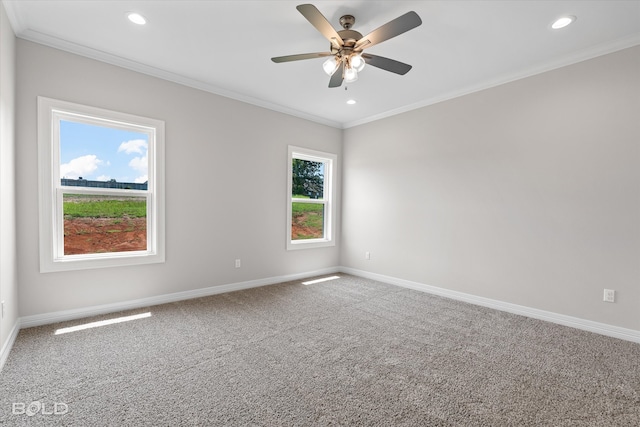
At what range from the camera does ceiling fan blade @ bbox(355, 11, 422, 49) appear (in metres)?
1.91

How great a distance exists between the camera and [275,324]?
2.99 metres

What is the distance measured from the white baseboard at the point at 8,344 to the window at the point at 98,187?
52 centimetres

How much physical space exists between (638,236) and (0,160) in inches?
206

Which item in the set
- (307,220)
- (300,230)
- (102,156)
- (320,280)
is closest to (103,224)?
(102,156)

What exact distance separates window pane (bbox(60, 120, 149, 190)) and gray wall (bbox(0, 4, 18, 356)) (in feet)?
1.47

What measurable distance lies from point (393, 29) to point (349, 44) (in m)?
0.40

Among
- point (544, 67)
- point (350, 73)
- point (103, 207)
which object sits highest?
point (544, 67)

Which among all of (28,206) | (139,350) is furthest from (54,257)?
(139,350)

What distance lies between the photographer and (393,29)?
2070 millimetres

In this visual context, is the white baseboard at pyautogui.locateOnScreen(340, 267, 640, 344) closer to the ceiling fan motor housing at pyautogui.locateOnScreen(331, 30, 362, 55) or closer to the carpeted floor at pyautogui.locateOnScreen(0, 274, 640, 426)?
the carpeted floor at pyautogui.locateOnScreen(0, 274, 640, 426)

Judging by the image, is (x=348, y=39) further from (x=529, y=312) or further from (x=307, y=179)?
(x=529, y=312)

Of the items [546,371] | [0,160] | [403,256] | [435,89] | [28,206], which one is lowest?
[546,371]

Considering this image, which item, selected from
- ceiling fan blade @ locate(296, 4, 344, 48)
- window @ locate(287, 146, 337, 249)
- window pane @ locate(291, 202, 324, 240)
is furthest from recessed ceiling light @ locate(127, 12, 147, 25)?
window pane @ locate(291, 202, 324, 240)

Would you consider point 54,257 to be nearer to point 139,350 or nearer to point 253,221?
point 139,350
